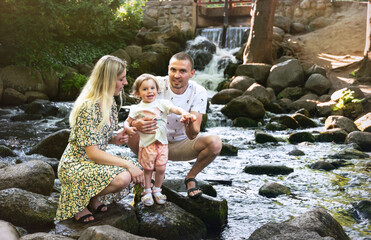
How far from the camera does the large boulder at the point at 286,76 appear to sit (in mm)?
13922

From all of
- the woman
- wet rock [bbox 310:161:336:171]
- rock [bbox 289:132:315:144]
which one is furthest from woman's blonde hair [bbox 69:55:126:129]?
rock [bbox 289:132:315:144]

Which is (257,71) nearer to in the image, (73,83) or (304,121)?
(304,121)

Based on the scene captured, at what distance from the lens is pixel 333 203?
5.11 m

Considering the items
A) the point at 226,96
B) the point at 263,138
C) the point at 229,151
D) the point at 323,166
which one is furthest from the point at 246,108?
the point at 323,166

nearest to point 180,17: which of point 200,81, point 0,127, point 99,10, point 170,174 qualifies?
point 200,81

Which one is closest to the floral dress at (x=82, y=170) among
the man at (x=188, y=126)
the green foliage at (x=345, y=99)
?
the man at (x=188, y=126)

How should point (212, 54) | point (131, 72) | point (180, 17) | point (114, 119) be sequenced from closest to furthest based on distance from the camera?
1. point (114, 119)
2. point (131, 72)
3. point (212, 54)
4. point (180, 17)

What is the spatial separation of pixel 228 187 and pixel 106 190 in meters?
2.54

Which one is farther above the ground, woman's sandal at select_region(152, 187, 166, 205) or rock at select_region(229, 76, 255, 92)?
woman's sandal at select_region(152, 187, 166, 205)

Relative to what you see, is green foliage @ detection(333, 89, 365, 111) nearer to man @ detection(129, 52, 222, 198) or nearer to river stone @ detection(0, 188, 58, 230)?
man @ detection(129, 52, 222, 198)

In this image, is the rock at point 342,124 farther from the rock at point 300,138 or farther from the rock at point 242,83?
the rock at point 242,83

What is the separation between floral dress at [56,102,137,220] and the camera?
348 centimetres

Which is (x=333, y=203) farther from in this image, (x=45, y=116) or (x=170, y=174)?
(x=45, y=116)

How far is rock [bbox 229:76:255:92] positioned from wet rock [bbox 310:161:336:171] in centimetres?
724
